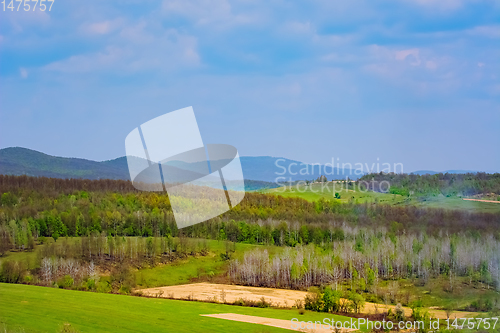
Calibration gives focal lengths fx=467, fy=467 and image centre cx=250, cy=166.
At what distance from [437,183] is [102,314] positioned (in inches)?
3943

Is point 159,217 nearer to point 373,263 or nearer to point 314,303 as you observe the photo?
point 373,263

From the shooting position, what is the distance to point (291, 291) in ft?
250

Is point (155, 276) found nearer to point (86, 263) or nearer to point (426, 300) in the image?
point (86, 263)

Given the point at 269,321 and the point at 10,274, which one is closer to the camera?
the point at 269,321

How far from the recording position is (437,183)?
384 feet

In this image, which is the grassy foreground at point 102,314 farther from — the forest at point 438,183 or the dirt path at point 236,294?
the forest at point 438,183

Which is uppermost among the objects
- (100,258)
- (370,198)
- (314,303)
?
(370,198)

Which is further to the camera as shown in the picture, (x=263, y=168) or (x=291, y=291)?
(x=263, y=168)

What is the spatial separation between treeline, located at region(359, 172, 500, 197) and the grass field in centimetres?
258

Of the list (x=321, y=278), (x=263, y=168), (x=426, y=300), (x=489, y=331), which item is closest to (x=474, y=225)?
(x=426, y=300)

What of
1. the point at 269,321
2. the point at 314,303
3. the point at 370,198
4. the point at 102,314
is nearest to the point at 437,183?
the point at 370,198

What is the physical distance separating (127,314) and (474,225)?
57.2 meters

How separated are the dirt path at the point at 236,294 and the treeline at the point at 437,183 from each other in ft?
131

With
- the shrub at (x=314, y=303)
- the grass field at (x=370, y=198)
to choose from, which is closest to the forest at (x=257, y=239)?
the grass field at (x=370, y=198)
